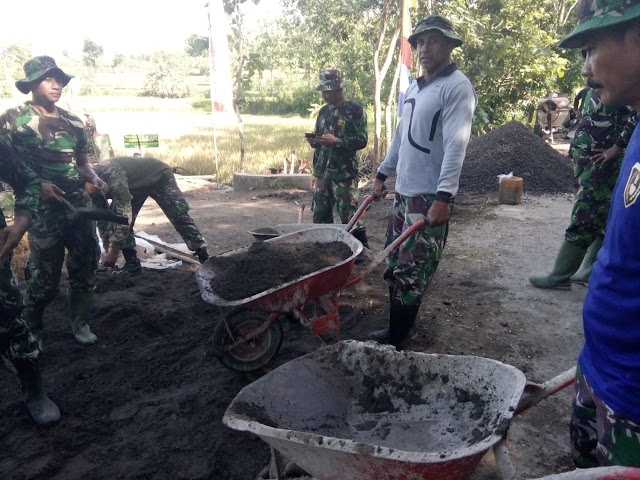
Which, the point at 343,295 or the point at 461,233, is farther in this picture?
the point at 461,233

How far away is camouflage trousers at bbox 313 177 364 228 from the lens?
5.23 m

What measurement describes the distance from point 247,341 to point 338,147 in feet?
8.73

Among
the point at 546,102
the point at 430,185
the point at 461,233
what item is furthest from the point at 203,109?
the point at 430,185

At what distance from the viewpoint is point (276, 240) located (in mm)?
3613

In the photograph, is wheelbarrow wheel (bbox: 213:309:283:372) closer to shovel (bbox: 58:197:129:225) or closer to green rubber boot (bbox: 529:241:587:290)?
shovel (bbox: 58:197:129:225)

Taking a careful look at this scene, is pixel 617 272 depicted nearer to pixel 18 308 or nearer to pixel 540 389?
pixel 540 389

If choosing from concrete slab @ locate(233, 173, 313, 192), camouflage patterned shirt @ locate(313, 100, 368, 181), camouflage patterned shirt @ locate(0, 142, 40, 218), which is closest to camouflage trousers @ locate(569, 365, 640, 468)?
camouflage patterned shirt @ locate(0, 142, 40, 218)

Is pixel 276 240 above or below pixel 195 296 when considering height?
above

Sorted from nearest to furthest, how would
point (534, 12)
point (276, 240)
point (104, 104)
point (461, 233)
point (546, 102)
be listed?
point (276, 240) → point (461, 233) → point (534, 12) → point (546, 102) → point (104, 104)

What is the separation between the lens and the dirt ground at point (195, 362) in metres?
2.45

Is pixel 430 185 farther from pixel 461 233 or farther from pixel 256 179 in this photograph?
pixel 256 179

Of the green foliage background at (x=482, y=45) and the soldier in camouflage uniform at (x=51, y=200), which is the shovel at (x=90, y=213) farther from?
the green foliage background at (x=482, y=45)

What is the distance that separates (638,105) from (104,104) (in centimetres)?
3570

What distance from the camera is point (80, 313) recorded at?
366 centimetres
